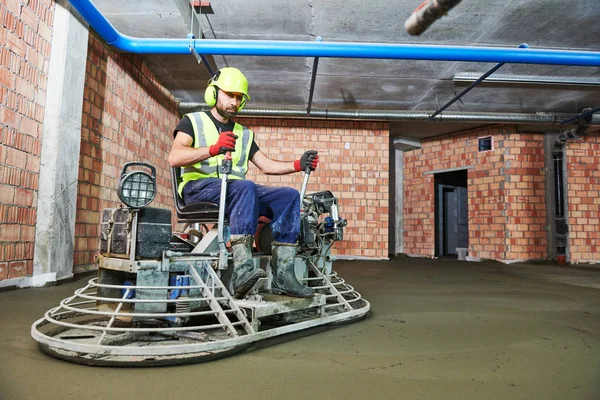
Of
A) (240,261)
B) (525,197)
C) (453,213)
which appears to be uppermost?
(525,197)

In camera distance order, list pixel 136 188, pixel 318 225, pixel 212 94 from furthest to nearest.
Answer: pixel 318 225 → pixel 212 94 → pixel 136 188

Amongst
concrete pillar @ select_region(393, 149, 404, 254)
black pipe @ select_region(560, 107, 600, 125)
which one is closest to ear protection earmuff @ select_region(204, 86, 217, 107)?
black pipe @ select_region(560, 107, 600, 125)

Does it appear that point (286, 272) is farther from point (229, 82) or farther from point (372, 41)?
point (372, 41)

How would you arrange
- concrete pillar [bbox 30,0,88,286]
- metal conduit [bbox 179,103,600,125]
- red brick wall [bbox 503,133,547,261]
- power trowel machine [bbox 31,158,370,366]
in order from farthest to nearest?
red brick wall [bbox 503,133,547,261] → metal conduit [bbox 179,103,600,125] → concrete pillar [bbox 30,0,88,286] → power trowel machine [bbox 31,158,370,366]

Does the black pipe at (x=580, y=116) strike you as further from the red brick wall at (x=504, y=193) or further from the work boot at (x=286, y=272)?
the work boot at (x=286, y=272)

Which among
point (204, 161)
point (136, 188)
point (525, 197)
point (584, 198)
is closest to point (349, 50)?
point (204, 161)

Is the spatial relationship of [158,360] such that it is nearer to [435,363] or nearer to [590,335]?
[435,363]

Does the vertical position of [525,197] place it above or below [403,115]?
below

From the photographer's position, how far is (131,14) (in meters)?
4.34

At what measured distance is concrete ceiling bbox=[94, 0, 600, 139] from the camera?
13.8 feet

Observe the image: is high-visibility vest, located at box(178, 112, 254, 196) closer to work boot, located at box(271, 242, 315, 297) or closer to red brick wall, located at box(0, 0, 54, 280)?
work boot, located at box(271, 242, 315, 297)

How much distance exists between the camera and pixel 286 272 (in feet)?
7.12

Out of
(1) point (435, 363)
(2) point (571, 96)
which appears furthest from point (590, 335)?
(2) point (571, 96)

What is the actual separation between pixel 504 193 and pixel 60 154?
25.9 feet
